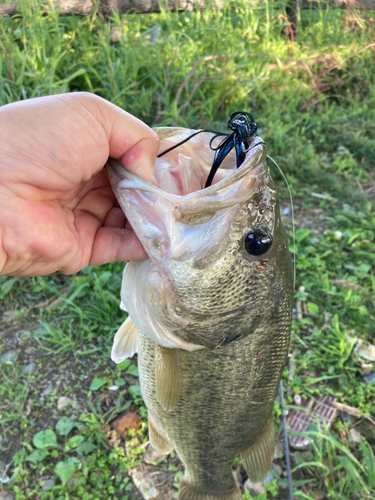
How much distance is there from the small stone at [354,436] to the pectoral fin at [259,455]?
101cm

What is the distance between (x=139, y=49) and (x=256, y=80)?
1.44 metres

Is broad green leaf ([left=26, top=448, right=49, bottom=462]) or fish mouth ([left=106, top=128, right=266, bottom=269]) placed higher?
fish mouth ([left=106, top=128, right=266, bottom=269])

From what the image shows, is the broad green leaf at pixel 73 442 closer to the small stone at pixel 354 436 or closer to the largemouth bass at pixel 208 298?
the largemouth bass at pixel 208 298

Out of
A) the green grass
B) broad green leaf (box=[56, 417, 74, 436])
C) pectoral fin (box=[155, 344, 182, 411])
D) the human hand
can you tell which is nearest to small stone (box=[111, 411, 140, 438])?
the green grass

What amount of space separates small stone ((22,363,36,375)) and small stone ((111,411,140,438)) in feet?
2.27

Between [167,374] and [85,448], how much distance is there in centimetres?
125

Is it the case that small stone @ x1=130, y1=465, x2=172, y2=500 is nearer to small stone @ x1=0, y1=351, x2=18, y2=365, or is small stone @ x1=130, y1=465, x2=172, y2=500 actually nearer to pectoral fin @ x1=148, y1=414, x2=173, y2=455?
pectoral fin @ x1=148, y1=414, x2=173, y2=455

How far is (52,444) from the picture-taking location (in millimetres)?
2275

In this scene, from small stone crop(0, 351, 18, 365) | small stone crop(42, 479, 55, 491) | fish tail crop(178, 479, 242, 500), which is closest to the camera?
fish tail crop(178, 479, 242, 500)

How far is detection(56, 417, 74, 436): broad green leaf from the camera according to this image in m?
2.35

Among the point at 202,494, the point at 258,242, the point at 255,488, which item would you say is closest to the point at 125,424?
the point at 202,494

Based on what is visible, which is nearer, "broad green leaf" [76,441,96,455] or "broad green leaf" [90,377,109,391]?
"broad green leaf" [76,441,96,455]

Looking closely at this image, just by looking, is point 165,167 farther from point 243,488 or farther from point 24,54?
point 24,54

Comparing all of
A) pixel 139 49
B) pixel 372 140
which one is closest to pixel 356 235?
pixel 372 140
